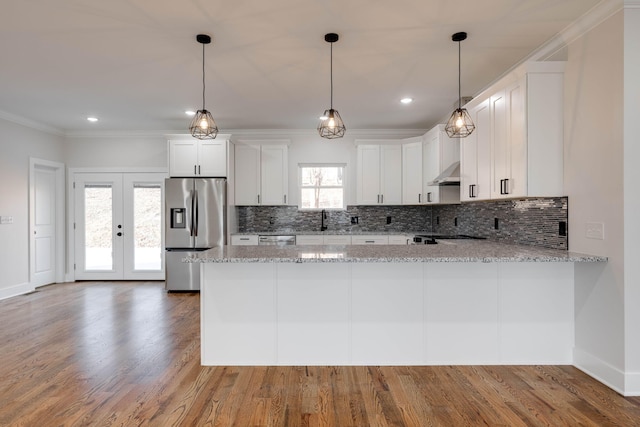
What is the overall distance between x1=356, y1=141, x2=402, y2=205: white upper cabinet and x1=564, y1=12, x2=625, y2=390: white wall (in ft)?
10.3

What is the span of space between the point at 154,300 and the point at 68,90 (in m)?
2.83

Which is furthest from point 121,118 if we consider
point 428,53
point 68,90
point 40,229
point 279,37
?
point 428,53

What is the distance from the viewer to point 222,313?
2.90m

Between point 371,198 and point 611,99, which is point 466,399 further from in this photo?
point 371,198

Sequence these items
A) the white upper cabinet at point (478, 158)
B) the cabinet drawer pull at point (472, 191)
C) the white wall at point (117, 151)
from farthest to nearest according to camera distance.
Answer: the white wall at point (117, 151) < the cabinet drawer pull at point (472, 191) < the white upper cabinet at point (478, 158)

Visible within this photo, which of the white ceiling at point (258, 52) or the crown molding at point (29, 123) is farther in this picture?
the crown molding at point (29, 123)

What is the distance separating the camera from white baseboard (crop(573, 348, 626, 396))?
95.7 inches

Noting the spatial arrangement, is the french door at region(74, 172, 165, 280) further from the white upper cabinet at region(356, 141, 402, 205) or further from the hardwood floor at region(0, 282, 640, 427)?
the white upper cabinet at region(356, 141, 402, 205)

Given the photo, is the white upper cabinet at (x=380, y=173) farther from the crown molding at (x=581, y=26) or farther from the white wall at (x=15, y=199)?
the white wall at (x=15, y=199)

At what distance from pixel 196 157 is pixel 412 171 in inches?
134

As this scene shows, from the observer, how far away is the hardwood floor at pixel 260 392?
7.16ft

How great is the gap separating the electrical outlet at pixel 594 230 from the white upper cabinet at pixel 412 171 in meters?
3.07

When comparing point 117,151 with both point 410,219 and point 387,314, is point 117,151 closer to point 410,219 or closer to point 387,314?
point 410,219

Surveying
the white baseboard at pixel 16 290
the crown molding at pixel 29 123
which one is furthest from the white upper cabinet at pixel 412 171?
the white baseboard at pixel 16 290
